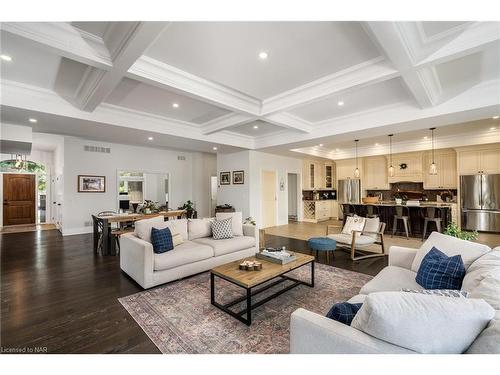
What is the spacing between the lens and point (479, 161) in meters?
6.66

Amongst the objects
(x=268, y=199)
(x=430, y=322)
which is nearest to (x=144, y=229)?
(x=430, y=322)

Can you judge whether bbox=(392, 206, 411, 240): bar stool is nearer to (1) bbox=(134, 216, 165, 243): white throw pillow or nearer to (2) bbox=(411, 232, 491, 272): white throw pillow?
(2) bbox=(411, 232, 491, 272): white throw pillow

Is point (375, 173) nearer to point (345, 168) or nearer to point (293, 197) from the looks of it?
point (345, 168)

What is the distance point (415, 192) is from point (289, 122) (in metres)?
5.85

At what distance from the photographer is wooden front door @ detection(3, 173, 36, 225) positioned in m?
8.14

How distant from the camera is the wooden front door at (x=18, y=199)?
814 cm

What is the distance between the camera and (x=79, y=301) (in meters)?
2.71

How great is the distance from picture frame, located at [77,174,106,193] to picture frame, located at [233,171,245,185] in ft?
13.2

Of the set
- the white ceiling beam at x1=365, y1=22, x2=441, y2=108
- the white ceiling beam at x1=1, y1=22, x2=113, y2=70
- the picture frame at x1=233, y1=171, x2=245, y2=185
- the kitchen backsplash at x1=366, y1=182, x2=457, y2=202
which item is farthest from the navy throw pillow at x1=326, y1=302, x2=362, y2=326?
the kitchen backsplash at x1=366, y1=182, x2=457, y2=202

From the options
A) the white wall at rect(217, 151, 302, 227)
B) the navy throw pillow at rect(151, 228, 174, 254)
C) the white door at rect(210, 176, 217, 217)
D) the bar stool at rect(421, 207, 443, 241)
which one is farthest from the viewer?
the white door at rect(210, 176, 217, 217)

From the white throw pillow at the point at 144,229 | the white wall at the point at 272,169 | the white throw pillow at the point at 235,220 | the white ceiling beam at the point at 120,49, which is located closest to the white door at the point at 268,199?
the white wall at the point at 272,169

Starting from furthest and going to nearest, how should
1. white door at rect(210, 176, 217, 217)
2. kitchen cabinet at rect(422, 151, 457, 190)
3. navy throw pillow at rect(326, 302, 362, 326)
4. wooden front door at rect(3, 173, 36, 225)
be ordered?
white door at rect(210, 176, 217, 217), wooden front door at rect(3, 173, 36, 225), kitchen cabinet at rect(422, 151, 457, 190), navy throw pillow at rect(326, 302, 362, 326)

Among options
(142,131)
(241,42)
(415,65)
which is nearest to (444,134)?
(415,65)
